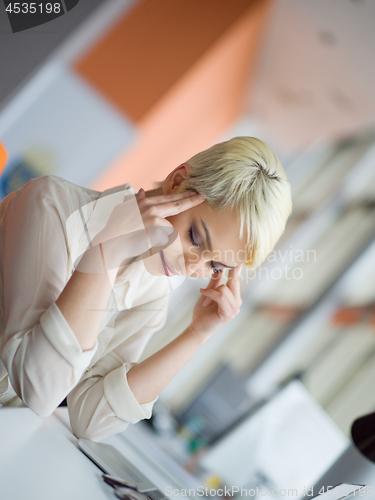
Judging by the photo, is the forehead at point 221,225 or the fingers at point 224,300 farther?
the fingers at point 224,300

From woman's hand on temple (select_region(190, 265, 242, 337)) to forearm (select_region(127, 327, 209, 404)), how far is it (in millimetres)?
18

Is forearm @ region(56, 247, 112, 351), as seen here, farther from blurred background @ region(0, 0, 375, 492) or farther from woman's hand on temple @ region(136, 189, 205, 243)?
blurred background @ region(0, 0, 375, 492)

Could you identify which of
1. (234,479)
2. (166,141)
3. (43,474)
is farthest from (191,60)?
(234,479)

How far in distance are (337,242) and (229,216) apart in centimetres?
111

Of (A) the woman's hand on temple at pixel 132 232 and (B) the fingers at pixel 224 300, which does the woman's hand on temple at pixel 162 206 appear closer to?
(A) the woman's hand on temple at pixel 132 232

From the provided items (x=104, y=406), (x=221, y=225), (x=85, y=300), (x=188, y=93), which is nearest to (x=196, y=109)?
(x=188, y=93)

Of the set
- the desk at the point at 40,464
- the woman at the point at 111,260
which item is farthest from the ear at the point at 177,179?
the desk at the point at 40,464

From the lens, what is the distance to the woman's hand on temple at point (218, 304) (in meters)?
0.61

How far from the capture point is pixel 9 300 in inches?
18.6

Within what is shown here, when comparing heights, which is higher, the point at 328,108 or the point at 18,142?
the point at 18,142

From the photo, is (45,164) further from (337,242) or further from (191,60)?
(337,242)

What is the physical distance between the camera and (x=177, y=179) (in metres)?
0.55

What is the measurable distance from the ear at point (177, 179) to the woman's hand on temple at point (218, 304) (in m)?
0.16

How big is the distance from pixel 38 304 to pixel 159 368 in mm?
240
